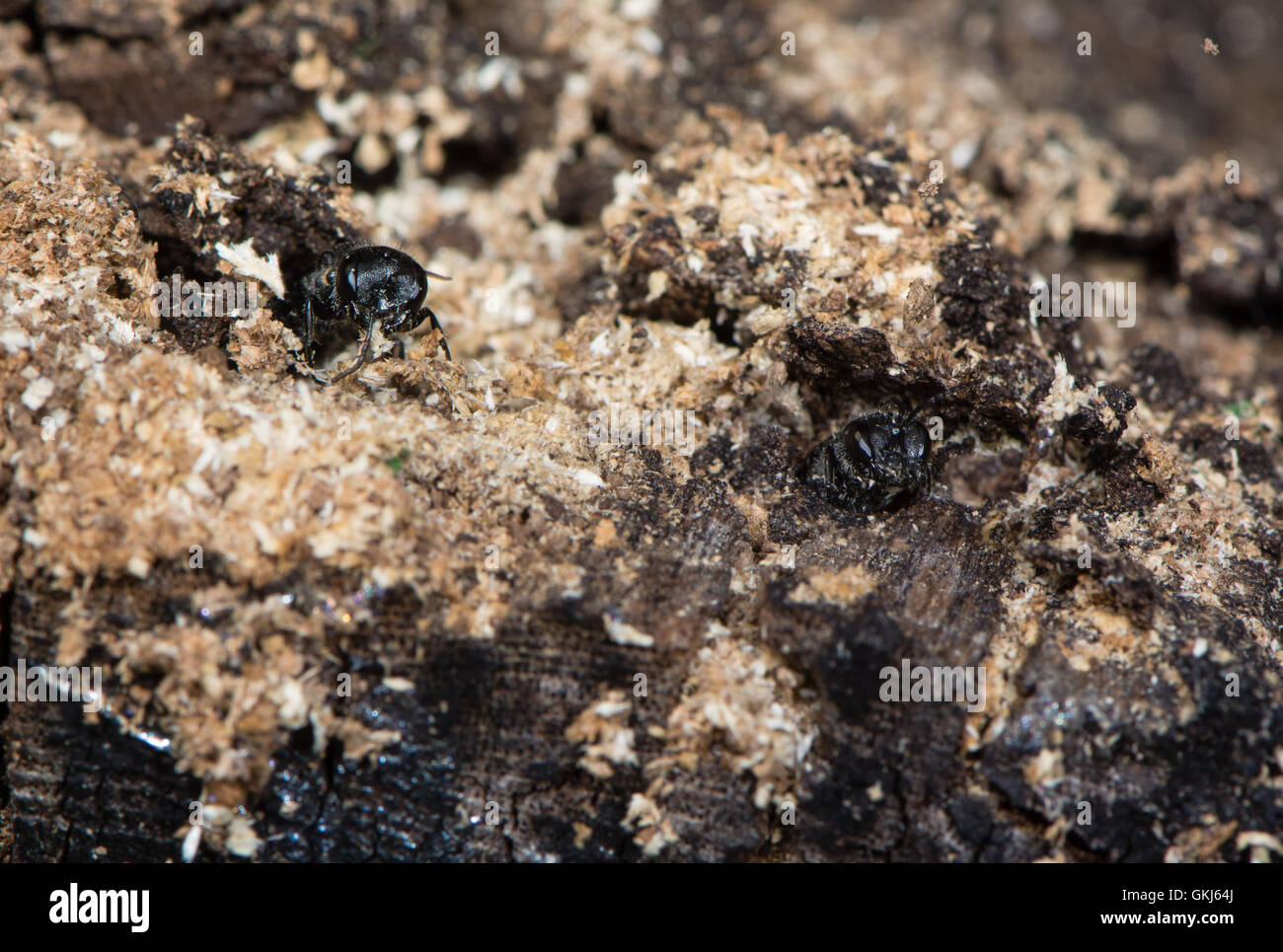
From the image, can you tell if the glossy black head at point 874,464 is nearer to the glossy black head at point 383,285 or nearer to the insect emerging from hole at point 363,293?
the insect emerging from hole at point 363,293

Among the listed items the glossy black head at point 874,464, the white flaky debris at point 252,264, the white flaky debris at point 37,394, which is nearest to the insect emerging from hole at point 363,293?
the white flaky debris at point 252,264

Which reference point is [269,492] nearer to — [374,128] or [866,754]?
[866,754]

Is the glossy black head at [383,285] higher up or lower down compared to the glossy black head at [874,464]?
higher up

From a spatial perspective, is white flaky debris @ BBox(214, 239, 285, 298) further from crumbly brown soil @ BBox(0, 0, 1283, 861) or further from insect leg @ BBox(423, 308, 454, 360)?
insect leg @ BBox(423, 308, 454, 360)

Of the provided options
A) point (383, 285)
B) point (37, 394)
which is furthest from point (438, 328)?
point (37, 394)

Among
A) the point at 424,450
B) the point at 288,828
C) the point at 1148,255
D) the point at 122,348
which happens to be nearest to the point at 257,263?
the point at 122,348

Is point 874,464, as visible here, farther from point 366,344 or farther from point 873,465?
point 366,344

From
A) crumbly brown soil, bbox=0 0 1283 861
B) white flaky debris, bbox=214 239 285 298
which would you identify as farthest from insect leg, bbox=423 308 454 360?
white flaky debris, bbox=214 239 285 298
